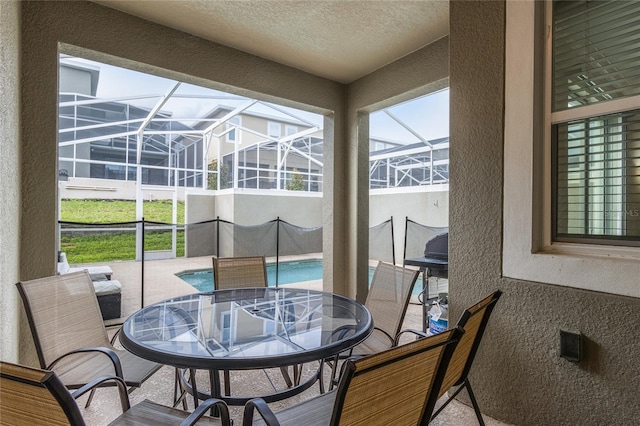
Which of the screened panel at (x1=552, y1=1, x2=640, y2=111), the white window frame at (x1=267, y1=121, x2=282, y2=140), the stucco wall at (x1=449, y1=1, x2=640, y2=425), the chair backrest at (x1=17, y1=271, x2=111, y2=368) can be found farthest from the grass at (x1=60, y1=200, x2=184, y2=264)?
the screened panel at (x1=552, y1=1, x2=640, y2=111)

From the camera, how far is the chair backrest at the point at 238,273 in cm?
306

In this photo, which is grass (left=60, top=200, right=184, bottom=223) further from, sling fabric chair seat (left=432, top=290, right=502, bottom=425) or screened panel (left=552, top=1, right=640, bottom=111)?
screened panel (left=552, top=1, right=640, bottom=111)

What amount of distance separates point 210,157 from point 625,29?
11873 millimetres

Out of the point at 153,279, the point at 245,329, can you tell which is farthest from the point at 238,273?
the point at 153,279

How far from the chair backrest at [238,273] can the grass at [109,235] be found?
3.11m

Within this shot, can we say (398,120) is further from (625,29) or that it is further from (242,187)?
(242,187)

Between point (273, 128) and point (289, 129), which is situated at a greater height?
point (289, 129)

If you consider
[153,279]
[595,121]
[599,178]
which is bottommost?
[153,279]

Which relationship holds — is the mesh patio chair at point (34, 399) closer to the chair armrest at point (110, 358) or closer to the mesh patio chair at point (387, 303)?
the chair armrest at point (110, 358)

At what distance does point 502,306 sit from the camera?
2.19 meters

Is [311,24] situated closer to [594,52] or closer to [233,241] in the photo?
[594,52]

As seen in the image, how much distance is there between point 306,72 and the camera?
4.12 metres

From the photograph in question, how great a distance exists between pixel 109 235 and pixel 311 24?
5.00 meters

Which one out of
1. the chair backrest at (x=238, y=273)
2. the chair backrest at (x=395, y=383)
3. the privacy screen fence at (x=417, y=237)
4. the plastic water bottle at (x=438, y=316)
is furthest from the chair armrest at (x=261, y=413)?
the privacy screen fence at (x=417, y=237)
